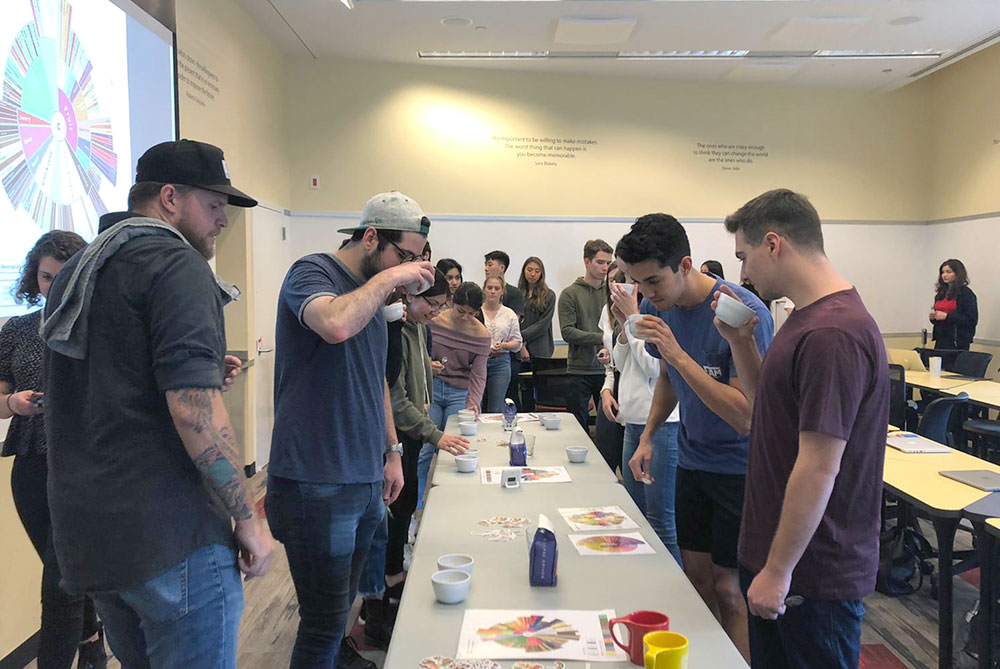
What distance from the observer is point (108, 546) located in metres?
1.25

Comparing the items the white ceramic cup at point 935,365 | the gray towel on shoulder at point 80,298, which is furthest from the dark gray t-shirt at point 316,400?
the white ceramic cup at point 935,365

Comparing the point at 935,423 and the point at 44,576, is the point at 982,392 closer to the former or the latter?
the point at 935,423

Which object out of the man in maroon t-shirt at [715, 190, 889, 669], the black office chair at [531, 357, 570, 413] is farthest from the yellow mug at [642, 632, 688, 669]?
the black office chair at [531, 357, 570, 413]

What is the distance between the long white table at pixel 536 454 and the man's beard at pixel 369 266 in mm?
920

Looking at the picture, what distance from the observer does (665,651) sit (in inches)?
45.2

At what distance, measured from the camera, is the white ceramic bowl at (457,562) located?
1595 mm

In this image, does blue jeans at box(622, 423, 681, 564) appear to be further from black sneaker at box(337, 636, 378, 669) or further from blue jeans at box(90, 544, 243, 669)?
blue jeans at box(90, 544, 243, 669)

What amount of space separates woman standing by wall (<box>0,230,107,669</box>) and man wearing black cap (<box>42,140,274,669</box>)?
3.24 ft

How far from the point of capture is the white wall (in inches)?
257

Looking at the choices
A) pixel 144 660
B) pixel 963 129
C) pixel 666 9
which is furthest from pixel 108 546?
pixel 963 129

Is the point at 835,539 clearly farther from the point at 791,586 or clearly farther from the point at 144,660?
the point at 144,660

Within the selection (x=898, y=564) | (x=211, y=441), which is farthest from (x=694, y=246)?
(x=211, y=441)

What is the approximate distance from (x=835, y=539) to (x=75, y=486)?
1.53 m

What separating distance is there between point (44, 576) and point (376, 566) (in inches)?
42.0
